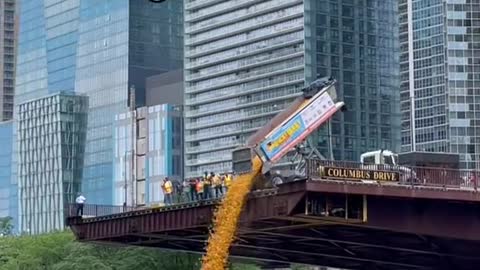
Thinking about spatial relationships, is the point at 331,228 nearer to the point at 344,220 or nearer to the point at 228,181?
the point at 228,181

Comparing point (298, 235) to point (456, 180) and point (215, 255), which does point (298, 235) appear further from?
point (456, 180)

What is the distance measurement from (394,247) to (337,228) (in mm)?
9743

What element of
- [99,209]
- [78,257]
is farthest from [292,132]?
[78,257]

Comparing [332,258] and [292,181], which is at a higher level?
[292,181]

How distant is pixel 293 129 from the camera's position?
59219mm

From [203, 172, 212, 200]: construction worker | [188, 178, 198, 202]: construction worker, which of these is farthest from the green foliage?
[203, 172, 212, 200]: construction worker

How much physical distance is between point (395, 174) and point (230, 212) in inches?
323

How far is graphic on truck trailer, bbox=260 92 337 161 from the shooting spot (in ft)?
194

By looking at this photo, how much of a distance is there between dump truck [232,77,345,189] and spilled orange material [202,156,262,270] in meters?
0.69

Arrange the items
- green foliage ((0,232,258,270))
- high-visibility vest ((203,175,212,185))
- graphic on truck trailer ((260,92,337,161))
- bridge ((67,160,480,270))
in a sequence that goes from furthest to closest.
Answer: green foliage ((0,232,258,270))
high-visibility vest ((203,175,212,185))
graphic on truck trailer ((260,92,337,161))
bridge ((67,160,480,270))

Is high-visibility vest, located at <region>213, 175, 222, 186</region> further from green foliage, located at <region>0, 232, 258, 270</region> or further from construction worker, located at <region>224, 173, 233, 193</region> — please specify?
green foliage, located at <region>0, 232, 258, 270</region>

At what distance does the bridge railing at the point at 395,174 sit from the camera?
57.8 metres

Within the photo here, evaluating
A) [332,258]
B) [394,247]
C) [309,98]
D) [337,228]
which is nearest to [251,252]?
[332,258]

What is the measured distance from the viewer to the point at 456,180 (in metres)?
61.4
